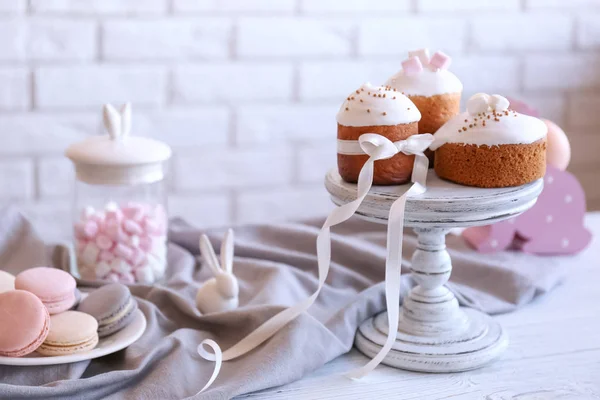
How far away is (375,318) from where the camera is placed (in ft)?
3.44

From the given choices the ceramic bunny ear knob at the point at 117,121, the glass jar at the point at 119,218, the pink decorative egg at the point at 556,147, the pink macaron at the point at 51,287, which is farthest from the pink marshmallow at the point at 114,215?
the pink decorative egg at the point at 556,147

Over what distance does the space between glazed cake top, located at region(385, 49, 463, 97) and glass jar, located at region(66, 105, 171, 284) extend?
0.36 m

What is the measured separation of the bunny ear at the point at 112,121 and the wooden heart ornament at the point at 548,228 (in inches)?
21.5

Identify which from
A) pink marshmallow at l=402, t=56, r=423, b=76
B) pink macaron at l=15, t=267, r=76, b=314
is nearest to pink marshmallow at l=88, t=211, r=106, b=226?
pink macaron at l=15, t=267, r=76, b=314

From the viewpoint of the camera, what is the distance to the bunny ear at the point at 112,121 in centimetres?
115

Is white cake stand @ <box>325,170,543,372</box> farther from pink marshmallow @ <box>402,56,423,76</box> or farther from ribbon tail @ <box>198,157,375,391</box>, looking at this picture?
pink marshmallow @ <box>402,56,423,76</box>

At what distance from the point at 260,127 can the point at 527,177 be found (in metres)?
0.92

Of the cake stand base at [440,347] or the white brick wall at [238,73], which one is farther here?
the white brick wall at [238,73]

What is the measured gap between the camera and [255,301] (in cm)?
109

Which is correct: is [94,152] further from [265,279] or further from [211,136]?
[211,136]

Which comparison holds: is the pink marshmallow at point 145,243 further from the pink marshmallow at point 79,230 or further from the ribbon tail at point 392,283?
the ribbon tail at point 392,283

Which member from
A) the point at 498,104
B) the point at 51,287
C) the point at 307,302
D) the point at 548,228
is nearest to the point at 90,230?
the point at 51,287

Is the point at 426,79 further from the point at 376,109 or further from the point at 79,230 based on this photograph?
the point at 79,230

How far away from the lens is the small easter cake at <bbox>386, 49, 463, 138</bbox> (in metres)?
1.00
